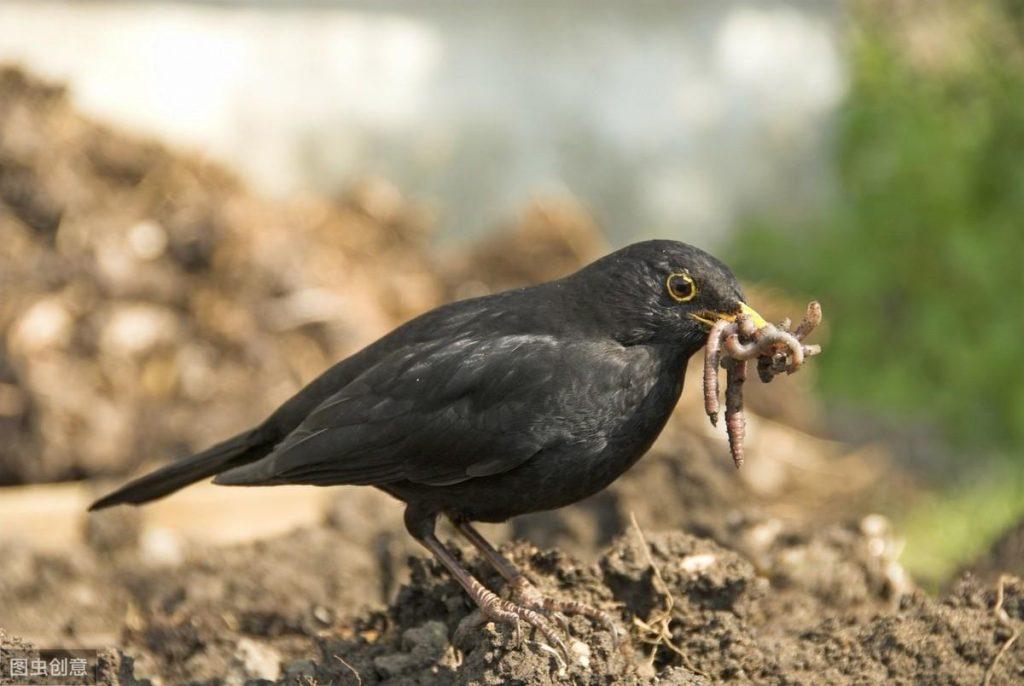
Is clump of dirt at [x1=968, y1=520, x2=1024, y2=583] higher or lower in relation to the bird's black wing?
higher

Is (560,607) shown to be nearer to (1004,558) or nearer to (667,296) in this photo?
(667,296)

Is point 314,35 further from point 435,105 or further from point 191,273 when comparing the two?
point 191,273

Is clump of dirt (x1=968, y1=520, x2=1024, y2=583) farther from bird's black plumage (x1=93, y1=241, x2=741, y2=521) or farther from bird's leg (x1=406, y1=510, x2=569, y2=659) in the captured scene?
bird's leg (x1=406, y1=510, x2=569, y2=659)

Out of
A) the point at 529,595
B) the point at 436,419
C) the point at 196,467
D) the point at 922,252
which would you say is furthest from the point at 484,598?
the point at 922,252

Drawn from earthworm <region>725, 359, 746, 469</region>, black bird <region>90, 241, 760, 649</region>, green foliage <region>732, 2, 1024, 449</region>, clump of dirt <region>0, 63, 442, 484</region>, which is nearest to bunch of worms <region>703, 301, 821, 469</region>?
earthworm <region>725, 359, 746, 469</region>

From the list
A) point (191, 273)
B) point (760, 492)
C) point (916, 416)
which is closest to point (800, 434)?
point (760, 492)

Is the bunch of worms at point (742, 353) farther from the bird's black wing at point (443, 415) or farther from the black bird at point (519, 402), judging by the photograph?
the bird's black wing at point (443, 415)
